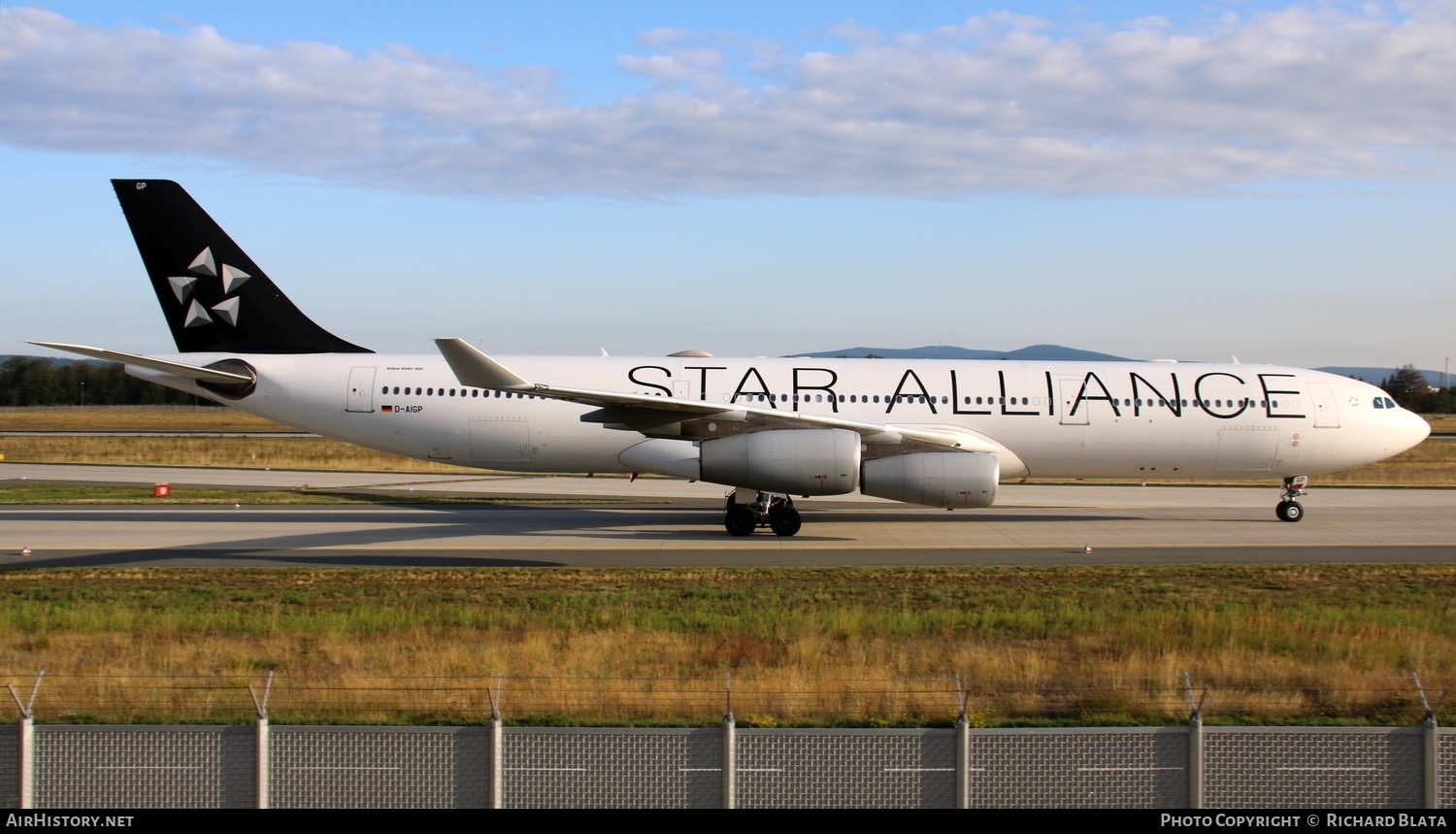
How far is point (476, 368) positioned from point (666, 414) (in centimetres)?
368

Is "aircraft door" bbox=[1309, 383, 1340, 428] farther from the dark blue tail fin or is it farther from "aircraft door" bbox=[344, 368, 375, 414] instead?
the dark blue tail fin

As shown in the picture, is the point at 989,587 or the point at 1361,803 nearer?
the point at 1361,803

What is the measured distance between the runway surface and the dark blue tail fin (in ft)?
12.3

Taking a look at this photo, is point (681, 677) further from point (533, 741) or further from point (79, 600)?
point (79, 600)

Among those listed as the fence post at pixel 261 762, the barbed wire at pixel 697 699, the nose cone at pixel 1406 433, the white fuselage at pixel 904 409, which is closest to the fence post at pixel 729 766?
the barbed wire at pixel 697 699

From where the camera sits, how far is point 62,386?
371 ft

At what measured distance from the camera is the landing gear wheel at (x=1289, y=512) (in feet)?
78.1

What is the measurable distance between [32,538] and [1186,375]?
878 inches

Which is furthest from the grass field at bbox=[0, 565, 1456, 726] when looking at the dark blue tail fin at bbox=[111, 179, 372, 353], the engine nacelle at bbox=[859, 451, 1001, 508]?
the dark blue tail fin at bbox=[111, 179, 372, 353]

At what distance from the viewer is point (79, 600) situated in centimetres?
1412

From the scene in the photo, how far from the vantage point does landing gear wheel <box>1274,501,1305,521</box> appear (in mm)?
23797

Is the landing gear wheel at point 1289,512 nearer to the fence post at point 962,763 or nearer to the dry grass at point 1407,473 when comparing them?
the dry grass at point 1407,473
